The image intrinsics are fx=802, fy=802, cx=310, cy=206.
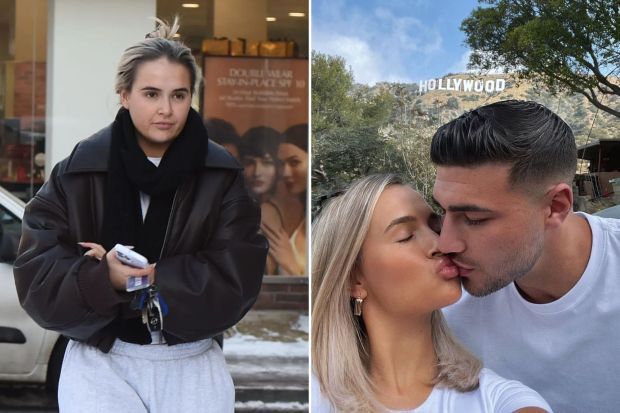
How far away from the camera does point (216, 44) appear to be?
10.6ft

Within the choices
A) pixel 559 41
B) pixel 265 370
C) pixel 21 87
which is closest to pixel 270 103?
pixel 21 87

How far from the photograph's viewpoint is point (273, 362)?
358 cm

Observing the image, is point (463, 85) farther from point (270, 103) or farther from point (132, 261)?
point (270, 103)

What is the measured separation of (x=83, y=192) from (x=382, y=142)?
0.91m

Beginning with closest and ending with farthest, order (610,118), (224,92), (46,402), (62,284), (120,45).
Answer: (610,118) → (62,284) → (120,45) → (46,402) → (224,92)

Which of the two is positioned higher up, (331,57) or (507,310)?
(331,57)

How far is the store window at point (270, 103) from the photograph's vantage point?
134 inches

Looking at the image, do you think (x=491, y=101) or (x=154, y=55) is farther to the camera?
(x=154, y=55)

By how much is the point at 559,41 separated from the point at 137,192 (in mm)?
1272

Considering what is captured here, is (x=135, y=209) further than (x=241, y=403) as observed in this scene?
No

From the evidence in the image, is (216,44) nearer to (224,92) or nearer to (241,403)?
(224,92)

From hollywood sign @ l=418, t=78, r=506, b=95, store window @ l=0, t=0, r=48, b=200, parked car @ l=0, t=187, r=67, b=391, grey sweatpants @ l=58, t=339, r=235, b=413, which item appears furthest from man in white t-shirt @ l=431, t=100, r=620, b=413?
store window @ l=0, t=0, r=48, b=200

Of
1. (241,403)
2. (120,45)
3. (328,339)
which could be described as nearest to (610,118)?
(328,339)

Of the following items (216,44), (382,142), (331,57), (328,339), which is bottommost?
(328,339)
